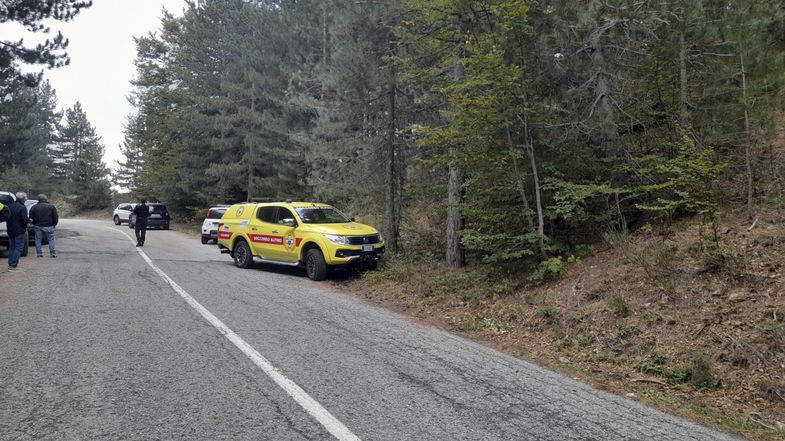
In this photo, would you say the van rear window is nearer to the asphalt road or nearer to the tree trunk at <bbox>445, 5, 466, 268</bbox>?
the asphalt road

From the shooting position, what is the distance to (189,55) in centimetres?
3161

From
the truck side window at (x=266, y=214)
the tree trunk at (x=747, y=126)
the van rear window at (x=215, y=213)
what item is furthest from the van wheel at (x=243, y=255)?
the tree trunk at (x=747, y=126)

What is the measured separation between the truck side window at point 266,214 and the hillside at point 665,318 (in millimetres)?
5284

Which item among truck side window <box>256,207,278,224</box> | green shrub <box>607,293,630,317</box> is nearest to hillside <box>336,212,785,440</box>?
green shrub <box>607,293,630,317</box>

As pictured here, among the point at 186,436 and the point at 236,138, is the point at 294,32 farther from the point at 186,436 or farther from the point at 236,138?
the point at 186,436

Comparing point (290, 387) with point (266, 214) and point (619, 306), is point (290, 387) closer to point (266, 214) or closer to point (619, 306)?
point (619, 306)

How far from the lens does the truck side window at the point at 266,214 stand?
13234mm

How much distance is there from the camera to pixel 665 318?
604 centimetres

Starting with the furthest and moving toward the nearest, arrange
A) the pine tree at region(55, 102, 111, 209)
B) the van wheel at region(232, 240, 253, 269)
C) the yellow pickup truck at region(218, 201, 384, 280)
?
the pine tree at region(55, 102, 111, 209)
the van wheel at region(232, 240, 253, 269)
the yellow pickup truck at region(218, 201, 384, 280)

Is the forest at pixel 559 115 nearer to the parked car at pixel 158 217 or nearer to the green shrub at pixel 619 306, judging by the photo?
the green shrub at pixel 619 306

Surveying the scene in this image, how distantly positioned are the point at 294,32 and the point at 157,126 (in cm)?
2280

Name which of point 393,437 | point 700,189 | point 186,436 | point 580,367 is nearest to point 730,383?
point 580,367

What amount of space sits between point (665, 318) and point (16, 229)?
1472cm

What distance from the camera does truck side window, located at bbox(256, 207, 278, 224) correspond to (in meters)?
13.2
